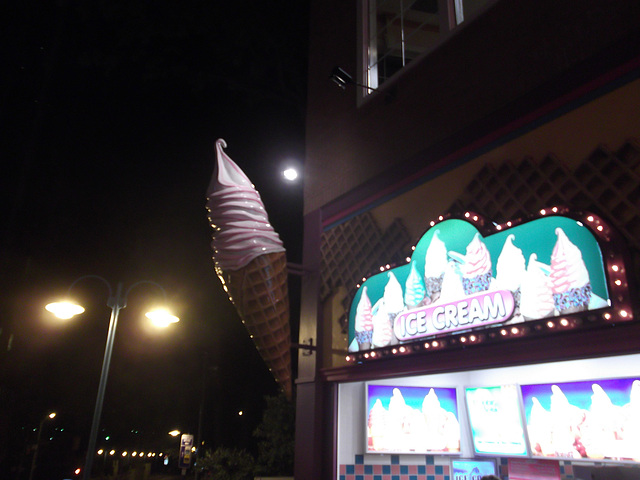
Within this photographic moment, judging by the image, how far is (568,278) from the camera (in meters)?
4.50

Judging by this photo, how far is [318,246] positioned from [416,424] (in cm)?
339

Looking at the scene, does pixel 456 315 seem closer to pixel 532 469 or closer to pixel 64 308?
pixel 532 469

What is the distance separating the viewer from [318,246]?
8.83 metres

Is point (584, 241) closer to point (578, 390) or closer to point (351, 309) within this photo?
point (578, 390)

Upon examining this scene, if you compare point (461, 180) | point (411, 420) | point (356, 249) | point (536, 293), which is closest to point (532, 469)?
point (411, 420)

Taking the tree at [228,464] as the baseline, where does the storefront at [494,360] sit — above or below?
above

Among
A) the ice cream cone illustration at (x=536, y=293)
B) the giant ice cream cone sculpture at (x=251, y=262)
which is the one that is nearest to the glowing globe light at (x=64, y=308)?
the giant ice cream cone sculpture at (x=251, y=262)

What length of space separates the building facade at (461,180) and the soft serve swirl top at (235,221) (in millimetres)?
1522

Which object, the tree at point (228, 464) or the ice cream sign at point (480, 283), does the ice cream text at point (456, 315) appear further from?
the tree at point (228, 464)

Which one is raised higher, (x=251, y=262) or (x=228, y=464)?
(x=251, y=262)

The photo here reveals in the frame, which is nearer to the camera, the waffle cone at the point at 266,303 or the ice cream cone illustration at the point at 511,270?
the ice cream cone illustration at the point at 511,270

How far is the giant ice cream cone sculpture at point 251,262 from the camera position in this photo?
7156 mm

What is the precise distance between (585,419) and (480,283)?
2786 millimetres

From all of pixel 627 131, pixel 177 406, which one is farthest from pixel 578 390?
pixel 177 406
